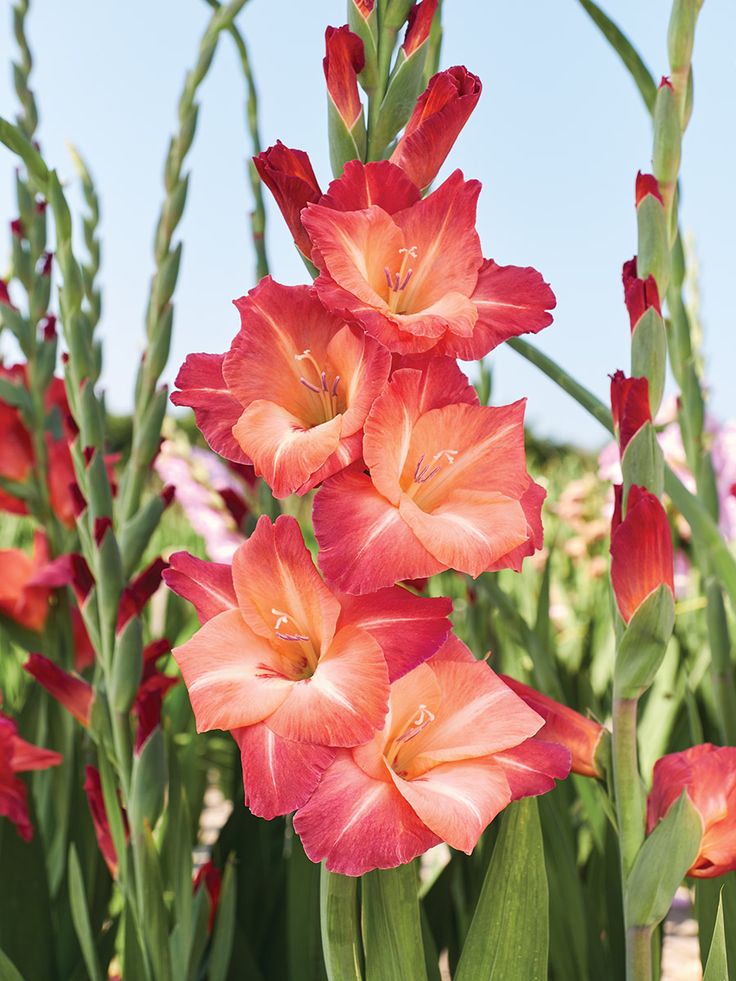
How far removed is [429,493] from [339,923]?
19cm

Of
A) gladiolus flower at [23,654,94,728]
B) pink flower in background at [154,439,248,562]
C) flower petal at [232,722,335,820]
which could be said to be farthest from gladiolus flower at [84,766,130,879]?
pink flower in background at [154,439,248,562]

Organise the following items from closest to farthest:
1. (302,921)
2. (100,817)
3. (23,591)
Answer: (100,817), (302,921), (23,591)

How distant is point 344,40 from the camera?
0.39m

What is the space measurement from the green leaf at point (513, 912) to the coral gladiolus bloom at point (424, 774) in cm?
9

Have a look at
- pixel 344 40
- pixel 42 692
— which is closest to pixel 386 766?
pixel 344 40

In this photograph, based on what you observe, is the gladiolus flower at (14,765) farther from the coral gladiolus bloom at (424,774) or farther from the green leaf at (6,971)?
the coral gladiolus bloom at (424,774)

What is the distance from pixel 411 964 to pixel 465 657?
16 centimetres

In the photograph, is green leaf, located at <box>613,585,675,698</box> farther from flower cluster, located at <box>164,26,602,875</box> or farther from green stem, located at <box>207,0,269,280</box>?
green stem, located at <box>207,0,269,280</box>

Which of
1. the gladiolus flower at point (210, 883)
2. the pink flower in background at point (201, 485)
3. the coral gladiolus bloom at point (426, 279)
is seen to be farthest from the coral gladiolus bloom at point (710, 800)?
the pink flower in background at point (201, 485)

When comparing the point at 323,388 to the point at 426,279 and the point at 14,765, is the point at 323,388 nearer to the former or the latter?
the point at 426,279

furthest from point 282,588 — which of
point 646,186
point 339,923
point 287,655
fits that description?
point 646,186

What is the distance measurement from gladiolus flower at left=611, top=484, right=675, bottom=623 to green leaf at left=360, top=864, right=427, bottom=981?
0.17 meters

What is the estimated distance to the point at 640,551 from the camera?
0.39 meters

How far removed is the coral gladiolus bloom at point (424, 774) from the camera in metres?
0.33
